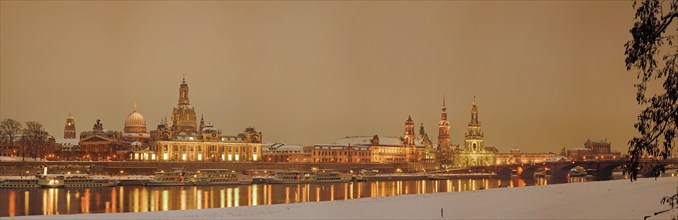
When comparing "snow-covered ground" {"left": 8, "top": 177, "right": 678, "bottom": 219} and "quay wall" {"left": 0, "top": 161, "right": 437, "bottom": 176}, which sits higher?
"snow-covered ground" {"left": 8, "top": 177, "right": 678, "bottom": 219}

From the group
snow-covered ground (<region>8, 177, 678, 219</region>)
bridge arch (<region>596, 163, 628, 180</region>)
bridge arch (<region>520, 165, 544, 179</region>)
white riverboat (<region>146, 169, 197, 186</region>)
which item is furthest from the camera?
bridge arch (<region>520, 165, 544, 179</region>)

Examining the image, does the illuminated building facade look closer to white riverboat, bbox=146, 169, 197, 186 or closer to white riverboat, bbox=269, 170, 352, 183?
white riverboat, bbox=269, 170, 352, 183

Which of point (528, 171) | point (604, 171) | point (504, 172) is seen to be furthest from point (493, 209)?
point (504, 172)

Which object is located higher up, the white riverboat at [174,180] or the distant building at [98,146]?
the distant building at [98,146]

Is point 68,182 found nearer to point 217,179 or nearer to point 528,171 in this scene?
point 217,179

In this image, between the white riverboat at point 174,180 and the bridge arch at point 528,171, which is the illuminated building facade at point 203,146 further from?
the bridge arch at point 528,171

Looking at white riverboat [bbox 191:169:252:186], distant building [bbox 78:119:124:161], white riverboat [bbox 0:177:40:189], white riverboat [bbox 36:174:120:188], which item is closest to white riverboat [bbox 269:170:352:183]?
white riverboat [bbox 191:169:252:186]

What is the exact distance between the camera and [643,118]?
21906 mm

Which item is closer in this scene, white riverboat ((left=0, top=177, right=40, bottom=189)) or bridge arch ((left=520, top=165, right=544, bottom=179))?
white riverboat ((left=0, top=177, right=40, bottom=189))

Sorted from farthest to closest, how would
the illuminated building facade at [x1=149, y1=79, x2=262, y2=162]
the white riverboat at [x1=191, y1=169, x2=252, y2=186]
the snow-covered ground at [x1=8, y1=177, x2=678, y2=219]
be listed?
the illuminated building facade at [x1=149, y1=79, x2=262, y2=162], the white riverboat at [x1=191, y1=169, x2=252, y2=186], the snow-covered ground at [x1=8, y1=177, x2=678, y2=219]

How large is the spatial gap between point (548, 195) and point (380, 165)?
465ft

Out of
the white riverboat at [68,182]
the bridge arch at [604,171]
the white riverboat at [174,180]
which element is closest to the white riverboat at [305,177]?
the white riverboat at [174,180]

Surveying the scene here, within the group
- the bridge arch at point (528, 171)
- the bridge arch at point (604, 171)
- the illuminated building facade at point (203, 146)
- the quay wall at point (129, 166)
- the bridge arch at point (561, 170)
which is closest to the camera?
the quay wall at point (129, 166)

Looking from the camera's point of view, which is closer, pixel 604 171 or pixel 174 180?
pixel 174 180
